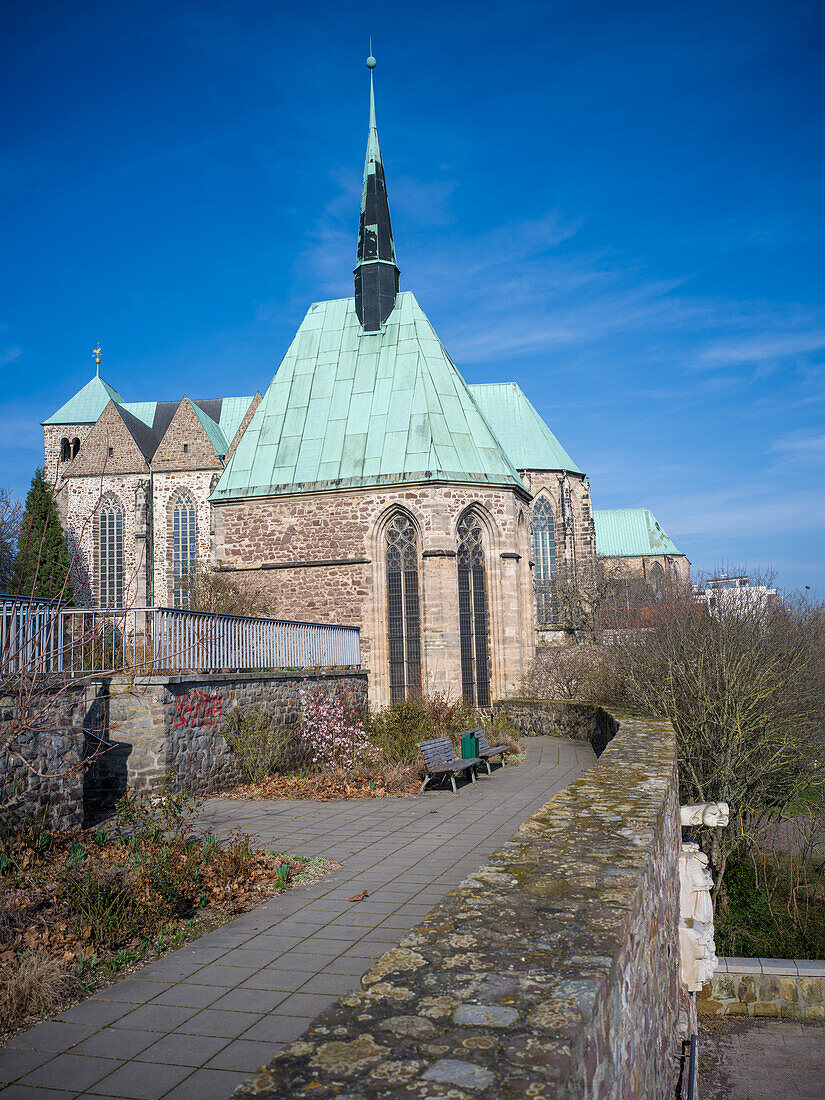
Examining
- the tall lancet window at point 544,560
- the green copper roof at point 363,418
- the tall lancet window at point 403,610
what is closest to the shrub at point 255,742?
the tall lancet window at point 403,610

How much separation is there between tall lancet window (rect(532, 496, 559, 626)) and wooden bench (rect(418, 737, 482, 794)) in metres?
24.2

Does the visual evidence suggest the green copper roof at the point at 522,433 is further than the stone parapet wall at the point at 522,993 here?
Yes

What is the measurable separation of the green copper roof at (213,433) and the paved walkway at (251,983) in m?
34.3

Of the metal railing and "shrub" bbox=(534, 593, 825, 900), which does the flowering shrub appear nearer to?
the metal railing

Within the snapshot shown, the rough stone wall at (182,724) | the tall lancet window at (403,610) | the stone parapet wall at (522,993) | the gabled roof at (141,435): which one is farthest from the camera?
the gabled roof at (141,435)

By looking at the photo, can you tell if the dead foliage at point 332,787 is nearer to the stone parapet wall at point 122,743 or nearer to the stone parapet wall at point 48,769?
the stone parapet wall at point 122,743

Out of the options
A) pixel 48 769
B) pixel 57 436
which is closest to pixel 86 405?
pixel 57 436

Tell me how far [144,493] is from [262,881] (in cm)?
3554

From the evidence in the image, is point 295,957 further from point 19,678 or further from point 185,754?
point 185,754

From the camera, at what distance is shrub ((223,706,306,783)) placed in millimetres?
12008

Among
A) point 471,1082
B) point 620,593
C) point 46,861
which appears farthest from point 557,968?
point 620,593

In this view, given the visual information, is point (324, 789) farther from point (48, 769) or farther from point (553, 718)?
point (553, 718)

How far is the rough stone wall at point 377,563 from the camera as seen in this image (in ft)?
66.6

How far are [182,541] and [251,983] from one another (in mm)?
36889
